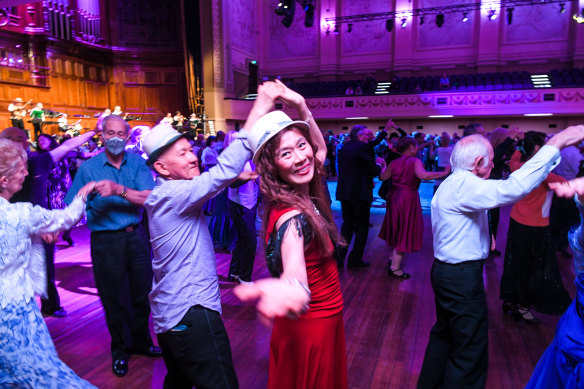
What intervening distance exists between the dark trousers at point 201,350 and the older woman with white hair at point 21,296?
454 mm

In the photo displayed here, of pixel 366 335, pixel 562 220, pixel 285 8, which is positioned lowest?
pixel 366 335

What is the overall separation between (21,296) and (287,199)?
Answer: 117 centimetres

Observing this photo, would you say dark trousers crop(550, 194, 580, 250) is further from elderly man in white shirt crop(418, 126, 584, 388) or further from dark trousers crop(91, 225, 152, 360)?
dark trousers crop(91, 225, 152, 360)

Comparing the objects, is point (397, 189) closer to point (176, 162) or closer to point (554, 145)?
point (554, 145)

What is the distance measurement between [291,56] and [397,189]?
50.9 feet

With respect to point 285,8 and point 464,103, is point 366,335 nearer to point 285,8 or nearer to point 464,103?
point 285,8

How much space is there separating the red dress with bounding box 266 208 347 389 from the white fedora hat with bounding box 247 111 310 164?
0.75ft

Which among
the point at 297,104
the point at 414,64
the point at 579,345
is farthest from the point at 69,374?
the point at 414,64

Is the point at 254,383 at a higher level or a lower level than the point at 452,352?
lower

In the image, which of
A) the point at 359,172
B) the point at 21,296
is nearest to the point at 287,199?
the point at 21,296

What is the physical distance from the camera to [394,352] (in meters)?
2.63

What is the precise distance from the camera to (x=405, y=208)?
397cm

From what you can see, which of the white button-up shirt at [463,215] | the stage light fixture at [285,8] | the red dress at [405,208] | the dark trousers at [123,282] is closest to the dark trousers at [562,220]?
the red dress at [405,208]

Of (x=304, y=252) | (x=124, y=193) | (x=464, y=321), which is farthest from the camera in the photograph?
(x=124, y=193)
